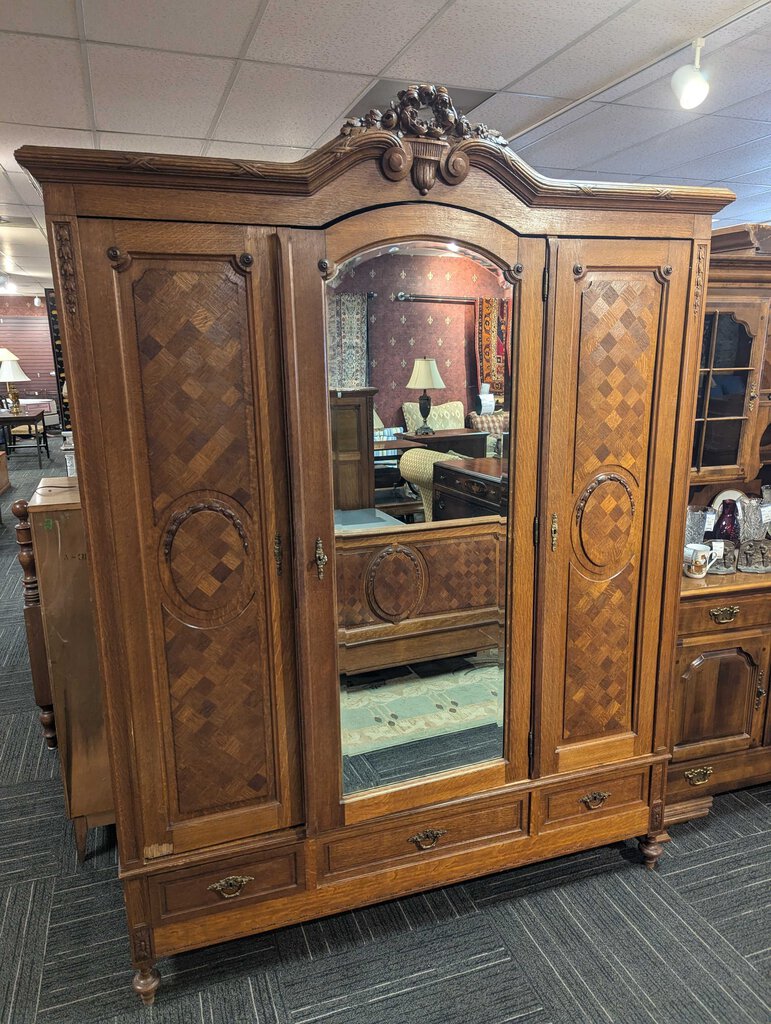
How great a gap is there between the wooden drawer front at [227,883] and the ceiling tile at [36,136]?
11.4 ft

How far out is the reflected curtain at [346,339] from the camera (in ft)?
5.41

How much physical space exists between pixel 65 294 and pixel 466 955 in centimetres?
195

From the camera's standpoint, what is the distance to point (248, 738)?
5.76ft

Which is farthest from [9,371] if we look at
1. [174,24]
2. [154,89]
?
[174,24]

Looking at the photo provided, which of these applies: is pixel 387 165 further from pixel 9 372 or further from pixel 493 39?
pixel 9 372

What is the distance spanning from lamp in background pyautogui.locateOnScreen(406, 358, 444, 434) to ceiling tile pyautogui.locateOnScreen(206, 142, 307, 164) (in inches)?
106

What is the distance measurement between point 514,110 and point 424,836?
3.41 m

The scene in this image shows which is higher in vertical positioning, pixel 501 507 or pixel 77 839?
pixel 501 507

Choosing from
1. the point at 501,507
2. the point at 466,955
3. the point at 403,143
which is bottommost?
the point at 466,955

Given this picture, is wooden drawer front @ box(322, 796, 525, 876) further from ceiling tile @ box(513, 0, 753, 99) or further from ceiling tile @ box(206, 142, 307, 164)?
ceiling tile @ box(206, 142, 307, 164)

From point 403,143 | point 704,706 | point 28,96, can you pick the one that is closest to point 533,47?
point 403,143

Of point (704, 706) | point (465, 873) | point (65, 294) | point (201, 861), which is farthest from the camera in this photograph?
point (704, 706)

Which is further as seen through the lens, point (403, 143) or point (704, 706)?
point (704, 706)

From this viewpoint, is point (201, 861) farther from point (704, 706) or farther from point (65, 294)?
point (704, 706)
